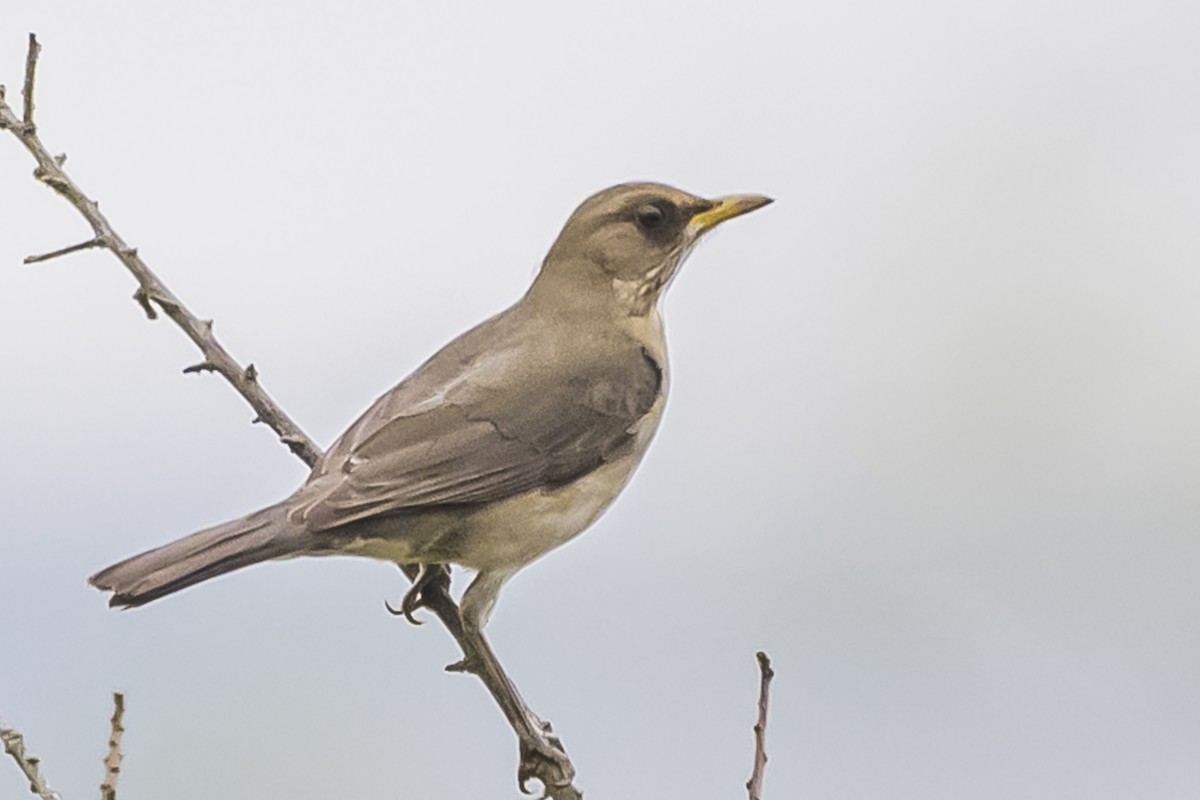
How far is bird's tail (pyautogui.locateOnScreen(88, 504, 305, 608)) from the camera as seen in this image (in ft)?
11.5

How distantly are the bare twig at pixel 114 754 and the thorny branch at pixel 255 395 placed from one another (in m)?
1.09

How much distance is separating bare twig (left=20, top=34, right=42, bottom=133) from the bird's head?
1.71m

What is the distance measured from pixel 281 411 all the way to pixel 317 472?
0.34m

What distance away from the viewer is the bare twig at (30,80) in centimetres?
355

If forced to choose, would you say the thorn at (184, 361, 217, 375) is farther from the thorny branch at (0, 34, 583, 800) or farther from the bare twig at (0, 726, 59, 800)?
the bare twig at (0, 726, 59, 800)

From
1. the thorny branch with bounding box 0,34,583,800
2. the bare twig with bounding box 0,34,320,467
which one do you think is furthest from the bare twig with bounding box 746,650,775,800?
the bare twig with bounding box 0,34,320,467

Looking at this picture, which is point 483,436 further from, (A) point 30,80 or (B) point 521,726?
(A) point 30,80

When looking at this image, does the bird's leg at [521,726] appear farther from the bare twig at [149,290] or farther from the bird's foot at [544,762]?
the bare twig at [149,290]

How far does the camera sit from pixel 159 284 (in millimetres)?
4125

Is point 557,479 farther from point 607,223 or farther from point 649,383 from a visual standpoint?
point 607,223

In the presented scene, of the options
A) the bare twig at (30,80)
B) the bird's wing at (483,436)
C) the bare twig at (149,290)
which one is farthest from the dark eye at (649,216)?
the bare twig at (30,80)

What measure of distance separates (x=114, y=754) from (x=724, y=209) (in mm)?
2393

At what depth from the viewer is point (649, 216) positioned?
15.7 feet

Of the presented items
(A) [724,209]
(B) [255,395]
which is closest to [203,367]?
(B) [255,395]
